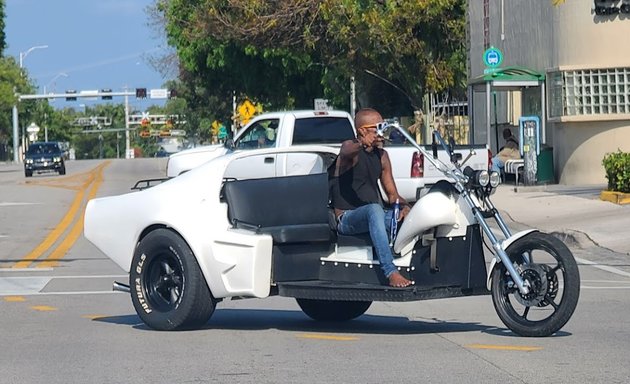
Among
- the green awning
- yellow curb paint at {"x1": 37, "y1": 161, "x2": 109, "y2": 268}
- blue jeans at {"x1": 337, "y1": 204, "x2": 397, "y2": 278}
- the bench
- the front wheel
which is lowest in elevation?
yellow curb paint at {"x1": 37, "y1": 161, "x2": 109, "y2": 268}

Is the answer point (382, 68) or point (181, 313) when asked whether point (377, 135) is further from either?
point (382, 68)

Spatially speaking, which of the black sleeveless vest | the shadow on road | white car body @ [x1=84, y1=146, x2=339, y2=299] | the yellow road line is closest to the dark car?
the yellow road line

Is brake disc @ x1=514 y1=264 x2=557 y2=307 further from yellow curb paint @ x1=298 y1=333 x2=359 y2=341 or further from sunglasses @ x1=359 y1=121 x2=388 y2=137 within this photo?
sunglasses @ x1=359 y1=121 x2=388 y2=137

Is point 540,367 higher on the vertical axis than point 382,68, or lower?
lower

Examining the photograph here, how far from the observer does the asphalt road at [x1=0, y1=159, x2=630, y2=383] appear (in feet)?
27.1

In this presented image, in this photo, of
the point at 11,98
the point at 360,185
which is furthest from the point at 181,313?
the point at 11,98

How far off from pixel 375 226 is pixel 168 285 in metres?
1.88

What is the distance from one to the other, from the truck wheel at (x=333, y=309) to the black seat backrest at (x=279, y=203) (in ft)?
3.67

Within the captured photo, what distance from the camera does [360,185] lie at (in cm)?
987

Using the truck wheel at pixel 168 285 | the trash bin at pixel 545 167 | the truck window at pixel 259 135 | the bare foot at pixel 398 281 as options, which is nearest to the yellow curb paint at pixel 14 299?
the truck wheel at pixel 168 285

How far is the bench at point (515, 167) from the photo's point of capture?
3080 centimetres

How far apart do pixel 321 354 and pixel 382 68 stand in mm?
31790

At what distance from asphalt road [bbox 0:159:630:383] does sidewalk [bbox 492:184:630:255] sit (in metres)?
5.09

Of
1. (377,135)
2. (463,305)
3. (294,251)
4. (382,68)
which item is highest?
(382,68)
